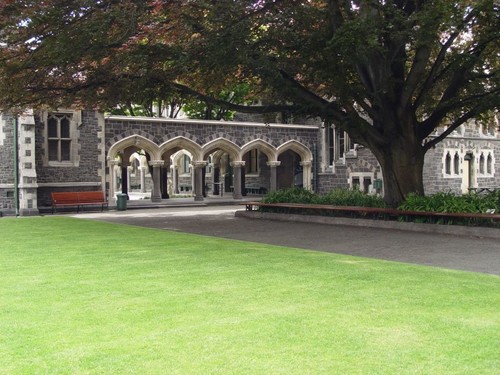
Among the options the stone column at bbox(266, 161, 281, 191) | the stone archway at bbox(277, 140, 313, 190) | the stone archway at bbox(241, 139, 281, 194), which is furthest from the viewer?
the stone archway at bbox(241, 139, 281, 194)

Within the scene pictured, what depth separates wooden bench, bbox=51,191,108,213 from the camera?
76.1 feet

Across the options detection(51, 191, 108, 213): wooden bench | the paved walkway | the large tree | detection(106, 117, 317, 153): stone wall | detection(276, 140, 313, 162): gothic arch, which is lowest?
the paved walkway

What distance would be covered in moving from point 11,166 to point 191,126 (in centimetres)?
868

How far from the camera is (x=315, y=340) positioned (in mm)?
4832

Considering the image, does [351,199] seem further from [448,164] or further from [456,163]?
[456,163]

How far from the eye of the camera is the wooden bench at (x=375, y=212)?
43.7ft

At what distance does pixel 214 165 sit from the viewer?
39.2m

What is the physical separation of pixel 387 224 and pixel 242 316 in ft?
32.8

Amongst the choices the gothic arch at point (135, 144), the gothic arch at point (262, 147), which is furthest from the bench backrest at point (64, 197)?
the gothic arch at point (262, 147)

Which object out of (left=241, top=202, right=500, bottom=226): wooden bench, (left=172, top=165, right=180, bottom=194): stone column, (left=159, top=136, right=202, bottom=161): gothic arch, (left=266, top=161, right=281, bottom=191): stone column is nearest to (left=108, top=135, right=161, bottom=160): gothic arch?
(left=159, top=136, right=202, bottom=161): gothic arch

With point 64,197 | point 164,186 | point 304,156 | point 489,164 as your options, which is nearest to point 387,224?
point 64,197

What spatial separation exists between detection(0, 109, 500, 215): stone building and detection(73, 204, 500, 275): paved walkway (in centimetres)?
672

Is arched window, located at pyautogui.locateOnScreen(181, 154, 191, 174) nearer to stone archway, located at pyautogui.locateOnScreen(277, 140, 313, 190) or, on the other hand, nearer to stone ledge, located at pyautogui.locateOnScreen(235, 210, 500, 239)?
stone archway, located at pyautogui.locateOnScreen(277, 140, 313, 190)

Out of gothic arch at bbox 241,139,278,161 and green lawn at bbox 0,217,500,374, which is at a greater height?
gothic arch at bbox 241,139,278,161
